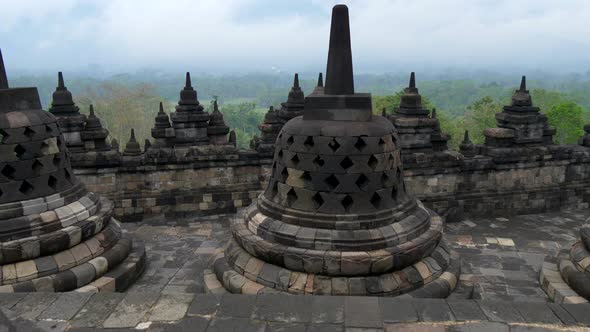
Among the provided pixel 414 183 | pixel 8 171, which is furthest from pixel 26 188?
pixel 414 183

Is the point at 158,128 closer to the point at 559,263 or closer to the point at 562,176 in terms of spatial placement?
the point at 559,263

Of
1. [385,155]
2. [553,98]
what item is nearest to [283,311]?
[385,155]

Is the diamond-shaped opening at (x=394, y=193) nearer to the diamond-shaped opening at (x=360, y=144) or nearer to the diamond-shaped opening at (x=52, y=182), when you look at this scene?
the diamond-shaped opening at (x=360, y=144)

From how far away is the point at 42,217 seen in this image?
5.96m

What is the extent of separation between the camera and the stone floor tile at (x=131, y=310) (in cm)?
369

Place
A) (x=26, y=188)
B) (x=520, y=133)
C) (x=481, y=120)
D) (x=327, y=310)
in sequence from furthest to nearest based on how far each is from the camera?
(x=481, y=120) < (x=520, y=133) < (x=26, y=188) < (x=327, y=310)

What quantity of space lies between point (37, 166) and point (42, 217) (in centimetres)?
75

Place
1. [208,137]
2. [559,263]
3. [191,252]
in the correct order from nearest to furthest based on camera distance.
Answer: [559,263]
[191,252]
[208,137]

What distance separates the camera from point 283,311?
380 centimetres

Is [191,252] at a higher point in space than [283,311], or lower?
lower

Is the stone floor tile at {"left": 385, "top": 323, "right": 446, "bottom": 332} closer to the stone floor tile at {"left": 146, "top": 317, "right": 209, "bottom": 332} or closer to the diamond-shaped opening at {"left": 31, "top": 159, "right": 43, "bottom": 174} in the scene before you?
the stone floor tile at {"left": 146, "top": 317, "right": 209, "bottom": 332}

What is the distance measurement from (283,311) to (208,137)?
7631 mm

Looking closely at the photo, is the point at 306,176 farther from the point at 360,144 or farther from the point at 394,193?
the point at 394,193

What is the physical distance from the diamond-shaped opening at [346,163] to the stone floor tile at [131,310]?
8.87ft
